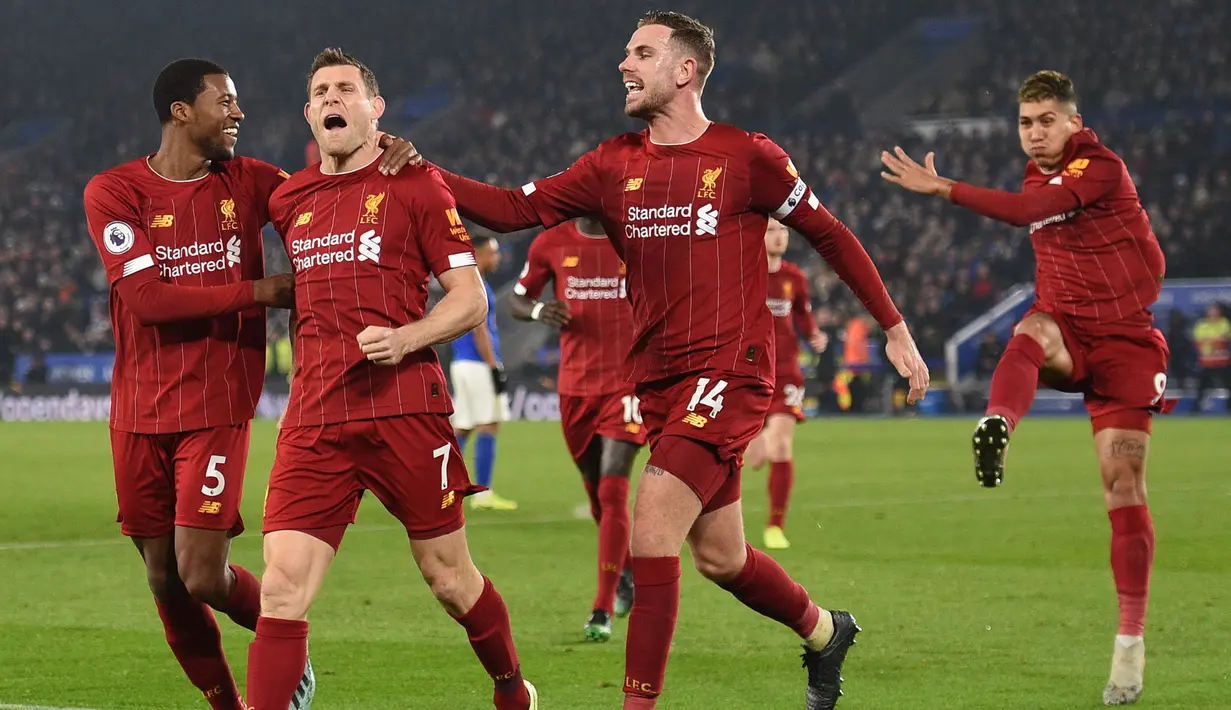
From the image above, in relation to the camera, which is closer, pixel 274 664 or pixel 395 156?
pixel 274 664

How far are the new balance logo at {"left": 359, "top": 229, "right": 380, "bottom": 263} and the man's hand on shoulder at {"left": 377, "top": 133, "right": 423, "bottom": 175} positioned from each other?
21 cm

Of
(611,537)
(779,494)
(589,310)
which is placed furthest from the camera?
(779,494)

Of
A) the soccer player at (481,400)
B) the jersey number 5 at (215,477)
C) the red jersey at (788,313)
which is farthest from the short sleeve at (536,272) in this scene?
the soccer player at (481,400)

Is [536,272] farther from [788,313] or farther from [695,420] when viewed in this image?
[695,420]

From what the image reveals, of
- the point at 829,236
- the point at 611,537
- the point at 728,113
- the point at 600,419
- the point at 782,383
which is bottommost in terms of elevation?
the point at 611,537

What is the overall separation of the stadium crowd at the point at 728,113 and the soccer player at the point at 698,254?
23.5 m

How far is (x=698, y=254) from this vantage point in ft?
17.9

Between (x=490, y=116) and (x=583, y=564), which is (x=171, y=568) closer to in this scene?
(x=583, y=564)

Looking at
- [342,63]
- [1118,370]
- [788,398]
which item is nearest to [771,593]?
[1118,370]

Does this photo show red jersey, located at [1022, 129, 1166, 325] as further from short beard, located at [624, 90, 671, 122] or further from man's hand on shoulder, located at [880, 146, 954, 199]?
short beard, located at [624, 90, 671, 122]

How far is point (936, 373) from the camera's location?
28766mm

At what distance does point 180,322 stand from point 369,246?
765mm

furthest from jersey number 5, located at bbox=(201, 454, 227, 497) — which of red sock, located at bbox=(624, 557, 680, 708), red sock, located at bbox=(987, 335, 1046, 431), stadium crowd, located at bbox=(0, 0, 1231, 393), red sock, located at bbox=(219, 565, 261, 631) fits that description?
stadium crowd, located at bbox=(0, 0, 1231, 393)

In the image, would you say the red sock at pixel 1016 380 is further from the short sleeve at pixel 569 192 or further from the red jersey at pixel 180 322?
the red jersey at pixel 180 322
